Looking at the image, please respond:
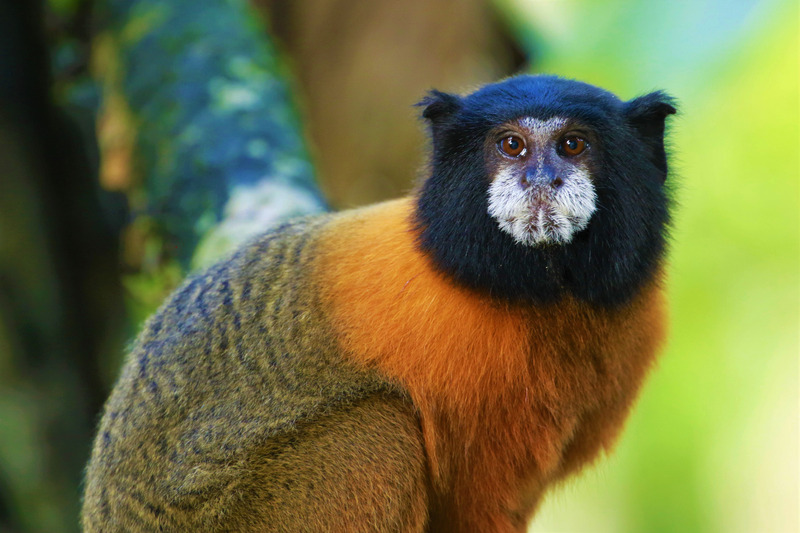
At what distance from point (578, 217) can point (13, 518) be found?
556 cm

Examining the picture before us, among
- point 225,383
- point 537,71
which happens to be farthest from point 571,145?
point 537,71

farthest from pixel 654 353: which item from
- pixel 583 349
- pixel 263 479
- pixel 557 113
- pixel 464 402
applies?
pixel 263 479

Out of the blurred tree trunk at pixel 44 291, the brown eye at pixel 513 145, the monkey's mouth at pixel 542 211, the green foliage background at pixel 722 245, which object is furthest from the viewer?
the green foliage background at pixel 722 245

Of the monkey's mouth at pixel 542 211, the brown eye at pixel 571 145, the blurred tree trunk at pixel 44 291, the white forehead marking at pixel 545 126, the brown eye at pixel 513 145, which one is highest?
the white forehead marking at pixel 545 126

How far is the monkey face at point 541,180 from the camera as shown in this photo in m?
3.16

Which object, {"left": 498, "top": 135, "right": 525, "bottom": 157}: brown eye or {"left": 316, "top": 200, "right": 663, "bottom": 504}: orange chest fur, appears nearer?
{"left": 498, "top": 135, "right": 525, "bottom": 157}: brown eye

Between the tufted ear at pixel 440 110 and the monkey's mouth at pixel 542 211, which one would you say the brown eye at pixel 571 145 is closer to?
the monkey's mouth at pixel 542 211

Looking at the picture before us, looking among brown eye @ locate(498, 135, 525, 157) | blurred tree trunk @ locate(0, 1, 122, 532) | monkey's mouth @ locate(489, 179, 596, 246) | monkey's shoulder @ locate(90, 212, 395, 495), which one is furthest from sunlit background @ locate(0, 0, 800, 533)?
monkey's mouth @ locate(489, 179, 596, 246)

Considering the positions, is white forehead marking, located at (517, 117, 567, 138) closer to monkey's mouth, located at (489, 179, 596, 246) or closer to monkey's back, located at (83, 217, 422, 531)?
monkey's mouth, located at (489, 179, 596, 246)

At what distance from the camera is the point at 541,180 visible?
3.15m

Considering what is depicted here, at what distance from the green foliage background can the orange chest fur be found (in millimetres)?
5802

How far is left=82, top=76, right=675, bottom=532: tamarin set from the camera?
3.34m

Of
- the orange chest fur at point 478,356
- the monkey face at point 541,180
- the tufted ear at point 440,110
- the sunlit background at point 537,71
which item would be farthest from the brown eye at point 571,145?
the sunlit background at point 537,71

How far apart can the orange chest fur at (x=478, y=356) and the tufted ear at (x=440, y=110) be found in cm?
53
